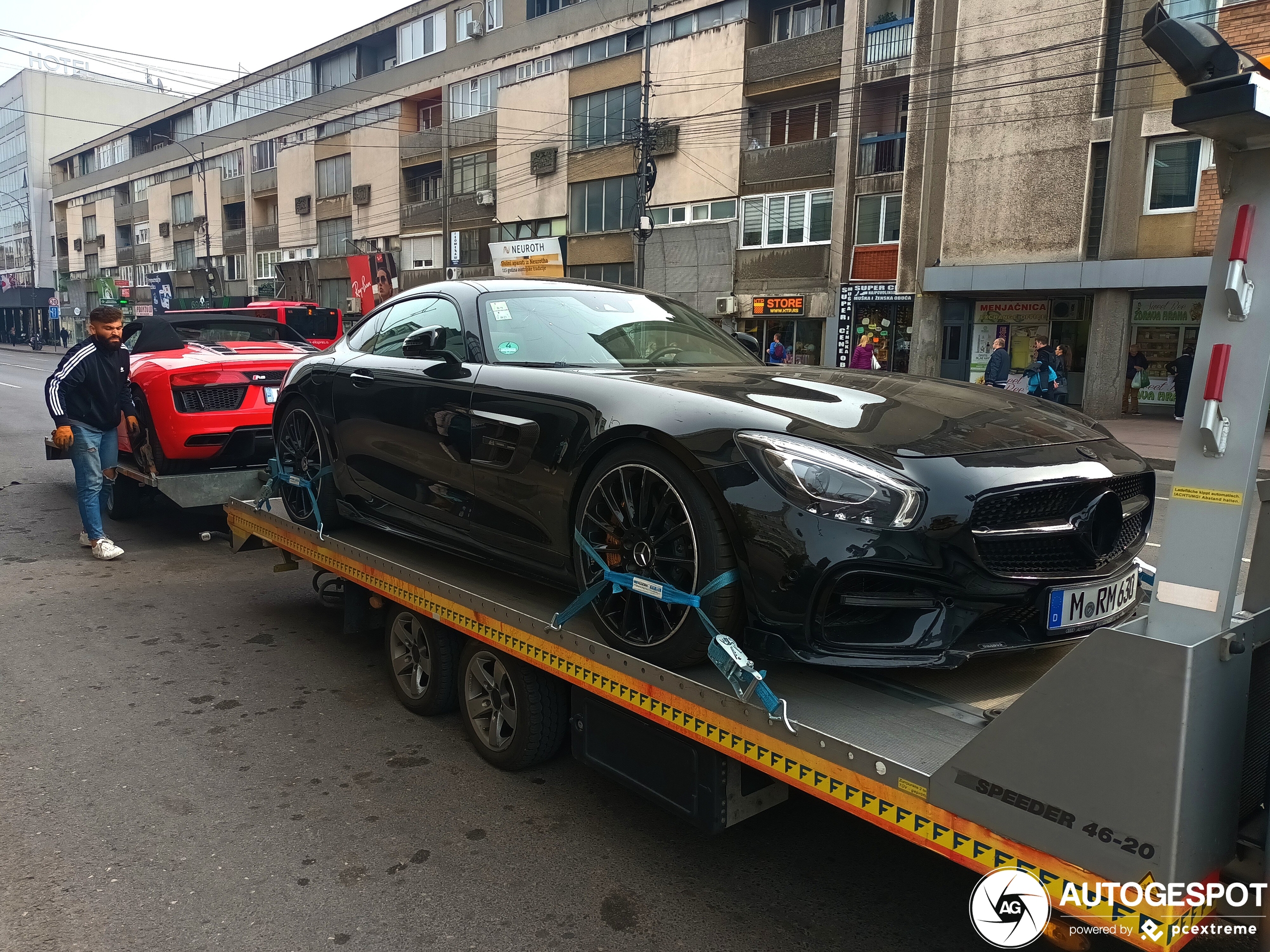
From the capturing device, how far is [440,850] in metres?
3.26

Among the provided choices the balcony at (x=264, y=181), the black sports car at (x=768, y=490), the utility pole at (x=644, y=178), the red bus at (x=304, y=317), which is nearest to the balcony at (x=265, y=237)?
the balcony at (x=264, y=181)

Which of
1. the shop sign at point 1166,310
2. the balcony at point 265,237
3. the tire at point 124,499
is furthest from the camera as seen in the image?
the balcony at point 265,237

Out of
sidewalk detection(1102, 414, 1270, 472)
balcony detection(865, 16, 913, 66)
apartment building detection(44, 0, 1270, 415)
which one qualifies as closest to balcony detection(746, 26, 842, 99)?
apartment building detection(44, 0, 1270, 415)

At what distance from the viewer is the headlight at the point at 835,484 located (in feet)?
8.34

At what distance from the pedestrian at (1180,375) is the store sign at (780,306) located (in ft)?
30.7

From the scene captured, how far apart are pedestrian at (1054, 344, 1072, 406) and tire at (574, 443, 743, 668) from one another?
10784mm

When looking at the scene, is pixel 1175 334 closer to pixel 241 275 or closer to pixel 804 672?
pixel 804 672

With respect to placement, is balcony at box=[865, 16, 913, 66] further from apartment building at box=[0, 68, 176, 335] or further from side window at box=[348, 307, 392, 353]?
apartment building at box=[0, 68, 176, 335]

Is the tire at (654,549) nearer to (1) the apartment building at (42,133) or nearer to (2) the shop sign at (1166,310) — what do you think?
(2) the shop sign at (1166,310)

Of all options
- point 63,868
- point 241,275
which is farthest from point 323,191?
point 63,868

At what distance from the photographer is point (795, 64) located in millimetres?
26109

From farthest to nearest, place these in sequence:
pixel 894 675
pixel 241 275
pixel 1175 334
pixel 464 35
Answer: pixel 241 275 < pixel 464 35 < pixel 1175 334 < pixel 894 675

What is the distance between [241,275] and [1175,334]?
164ft
